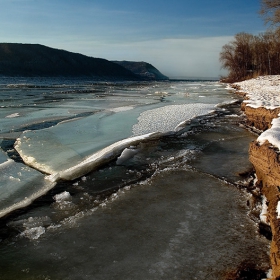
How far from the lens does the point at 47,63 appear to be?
4579 inches

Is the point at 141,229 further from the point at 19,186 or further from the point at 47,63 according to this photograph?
the point at 47,63

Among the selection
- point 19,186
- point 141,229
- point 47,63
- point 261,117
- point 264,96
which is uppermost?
point 47,63

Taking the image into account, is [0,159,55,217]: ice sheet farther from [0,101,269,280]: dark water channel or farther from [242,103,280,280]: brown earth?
[242,103,280,280]: brown earth

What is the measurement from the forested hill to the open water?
90929 mm

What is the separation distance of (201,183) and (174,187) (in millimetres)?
581

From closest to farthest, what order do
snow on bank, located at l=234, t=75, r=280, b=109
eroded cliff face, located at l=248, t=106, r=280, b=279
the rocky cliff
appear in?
eroded cliff face, located at l=248, t=106, r=280, b=279
the rocky cliff
snow on bank, located at l=234, t=75, r=280, b=109

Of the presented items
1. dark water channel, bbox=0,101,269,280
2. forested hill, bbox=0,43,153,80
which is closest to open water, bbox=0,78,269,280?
dark water channel, bbox=0,101,269,280

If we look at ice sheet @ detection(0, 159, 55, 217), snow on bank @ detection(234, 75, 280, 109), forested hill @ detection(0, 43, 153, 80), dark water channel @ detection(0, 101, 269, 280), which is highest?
forested hill @ detection(0, 43, 153, 80)

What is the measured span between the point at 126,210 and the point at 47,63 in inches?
4829

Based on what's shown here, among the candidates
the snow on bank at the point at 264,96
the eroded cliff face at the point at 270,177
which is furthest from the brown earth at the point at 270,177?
the snow on bank at the point at 264,96

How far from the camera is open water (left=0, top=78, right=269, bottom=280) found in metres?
3.26

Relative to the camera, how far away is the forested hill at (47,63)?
98.5 meters

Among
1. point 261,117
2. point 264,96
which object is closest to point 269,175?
point 261,117

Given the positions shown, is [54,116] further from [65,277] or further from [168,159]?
[65,277]
